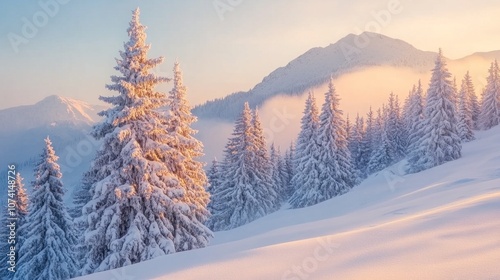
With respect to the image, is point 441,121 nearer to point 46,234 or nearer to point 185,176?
point 185,176

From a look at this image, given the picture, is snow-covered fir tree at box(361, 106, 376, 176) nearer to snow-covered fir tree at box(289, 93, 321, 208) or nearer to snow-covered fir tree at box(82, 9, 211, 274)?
snow-covered fir tree at box(289, 93, 321, 208)

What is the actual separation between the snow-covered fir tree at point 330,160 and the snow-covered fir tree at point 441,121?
27.9ft

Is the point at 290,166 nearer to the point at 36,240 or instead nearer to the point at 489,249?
the point at 36,240

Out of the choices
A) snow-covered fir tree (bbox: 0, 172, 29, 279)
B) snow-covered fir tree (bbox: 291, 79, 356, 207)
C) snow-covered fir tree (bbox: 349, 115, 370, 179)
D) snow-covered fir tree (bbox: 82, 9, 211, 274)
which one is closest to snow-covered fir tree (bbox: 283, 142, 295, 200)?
snow-covered fir tree (bbox: 349, 115, 370, 179)

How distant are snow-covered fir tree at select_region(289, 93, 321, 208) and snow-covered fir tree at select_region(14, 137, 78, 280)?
965 inches

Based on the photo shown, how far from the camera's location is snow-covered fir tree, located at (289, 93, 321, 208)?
4038cm

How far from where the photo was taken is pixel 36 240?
75.7ft

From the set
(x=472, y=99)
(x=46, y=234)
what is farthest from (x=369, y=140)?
(x=46, y=234)

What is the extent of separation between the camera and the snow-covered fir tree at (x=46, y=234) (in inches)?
901

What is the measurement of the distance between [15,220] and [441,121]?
3854 cm

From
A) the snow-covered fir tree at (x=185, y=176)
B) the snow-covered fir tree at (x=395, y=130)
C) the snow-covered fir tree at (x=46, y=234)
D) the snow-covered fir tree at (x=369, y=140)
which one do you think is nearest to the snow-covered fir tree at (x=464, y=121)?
the snow-covered fir tree at (x=395, y=130)

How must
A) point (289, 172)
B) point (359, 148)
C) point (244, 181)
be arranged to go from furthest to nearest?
1. point (289, 172)
2. point (359, 148)
3. point (244, 181)

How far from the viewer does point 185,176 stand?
1800cm

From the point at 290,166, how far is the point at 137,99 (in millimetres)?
50349
